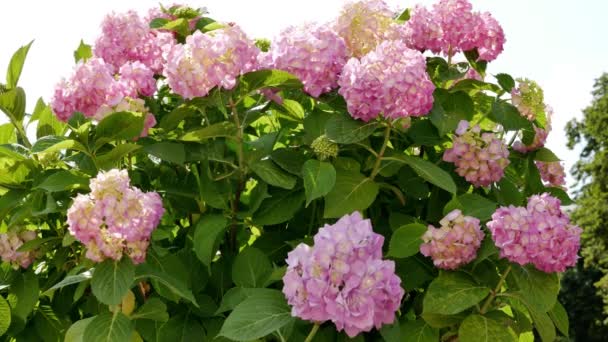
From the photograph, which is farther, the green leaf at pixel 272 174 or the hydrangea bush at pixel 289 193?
the green leaf at pixel 272 174

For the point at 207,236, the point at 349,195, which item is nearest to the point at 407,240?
the point at 349,195

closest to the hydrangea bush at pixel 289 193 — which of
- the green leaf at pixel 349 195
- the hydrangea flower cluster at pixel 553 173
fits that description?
the green leaf at pixel 349 195

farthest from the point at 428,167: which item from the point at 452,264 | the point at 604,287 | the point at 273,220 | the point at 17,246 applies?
the point at 604,287

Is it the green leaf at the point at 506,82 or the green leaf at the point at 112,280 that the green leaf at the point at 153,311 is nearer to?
the green leaf at the point at 112,280

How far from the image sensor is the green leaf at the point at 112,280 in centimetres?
248

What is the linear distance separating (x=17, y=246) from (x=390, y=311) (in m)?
1.50

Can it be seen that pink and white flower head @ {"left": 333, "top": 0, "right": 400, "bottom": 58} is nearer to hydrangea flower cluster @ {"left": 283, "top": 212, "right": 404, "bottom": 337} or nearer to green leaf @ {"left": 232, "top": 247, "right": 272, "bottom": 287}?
green leaf @ {"left": 232, "top": 247, "right": 272, "bottom": 287}

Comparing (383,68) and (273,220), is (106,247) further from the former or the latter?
(383,68)

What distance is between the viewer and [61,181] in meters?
2.79

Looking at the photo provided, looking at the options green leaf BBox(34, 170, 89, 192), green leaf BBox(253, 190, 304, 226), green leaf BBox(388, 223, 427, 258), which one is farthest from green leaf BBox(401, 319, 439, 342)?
green leaf BBox(34, 170, 89, 192)

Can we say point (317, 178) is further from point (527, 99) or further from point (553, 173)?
point (553, 173)

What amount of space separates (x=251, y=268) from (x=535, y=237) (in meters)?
0.85

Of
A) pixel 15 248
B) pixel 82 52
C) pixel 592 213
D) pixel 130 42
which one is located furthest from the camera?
pixel 592 213

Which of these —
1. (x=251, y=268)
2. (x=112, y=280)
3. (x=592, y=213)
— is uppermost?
(x=112, y=280)
